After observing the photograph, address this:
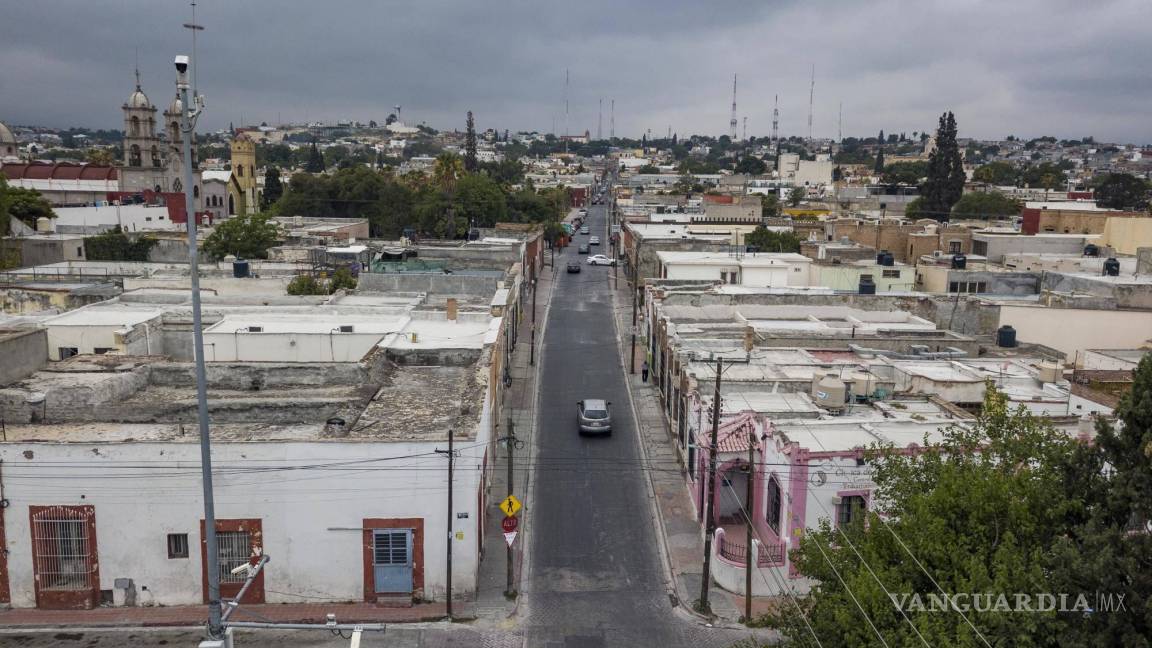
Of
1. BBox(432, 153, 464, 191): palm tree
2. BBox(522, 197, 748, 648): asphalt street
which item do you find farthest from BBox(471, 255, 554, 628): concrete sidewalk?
BBox(432, 153, 464, 191): palm tree

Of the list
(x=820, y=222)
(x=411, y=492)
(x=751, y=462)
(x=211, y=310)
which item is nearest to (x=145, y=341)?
(x=211, y=310)

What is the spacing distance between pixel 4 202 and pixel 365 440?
43.0 meters

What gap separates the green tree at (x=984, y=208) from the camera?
76.4 meters

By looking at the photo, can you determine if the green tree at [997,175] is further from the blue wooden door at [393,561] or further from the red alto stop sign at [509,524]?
the blue wooden door at [393,561]

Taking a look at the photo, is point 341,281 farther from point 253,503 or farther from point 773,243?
point 773,243

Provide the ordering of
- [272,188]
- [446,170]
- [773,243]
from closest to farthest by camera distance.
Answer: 1. [773,243]
2. [446,170]
3. [272,188]

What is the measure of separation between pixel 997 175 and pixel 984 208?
68806mm

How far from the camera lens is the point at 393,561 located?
59.4 ft

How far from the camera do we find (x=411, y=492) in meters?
17.9

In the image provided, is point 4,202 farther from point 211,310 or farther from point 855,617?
point 855,617

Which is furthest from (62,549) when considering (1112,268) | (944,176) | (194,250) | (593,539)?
(944,176)

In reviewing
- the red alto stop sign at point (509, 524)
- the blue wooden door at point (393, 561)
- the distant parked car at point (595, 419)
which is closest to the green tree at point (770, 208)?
the distant parked car at point (595, 419)

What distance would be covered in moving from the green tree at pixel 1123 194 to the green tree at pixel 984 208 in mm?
15015

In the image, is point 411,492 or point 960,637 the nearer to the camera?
point 960,637
